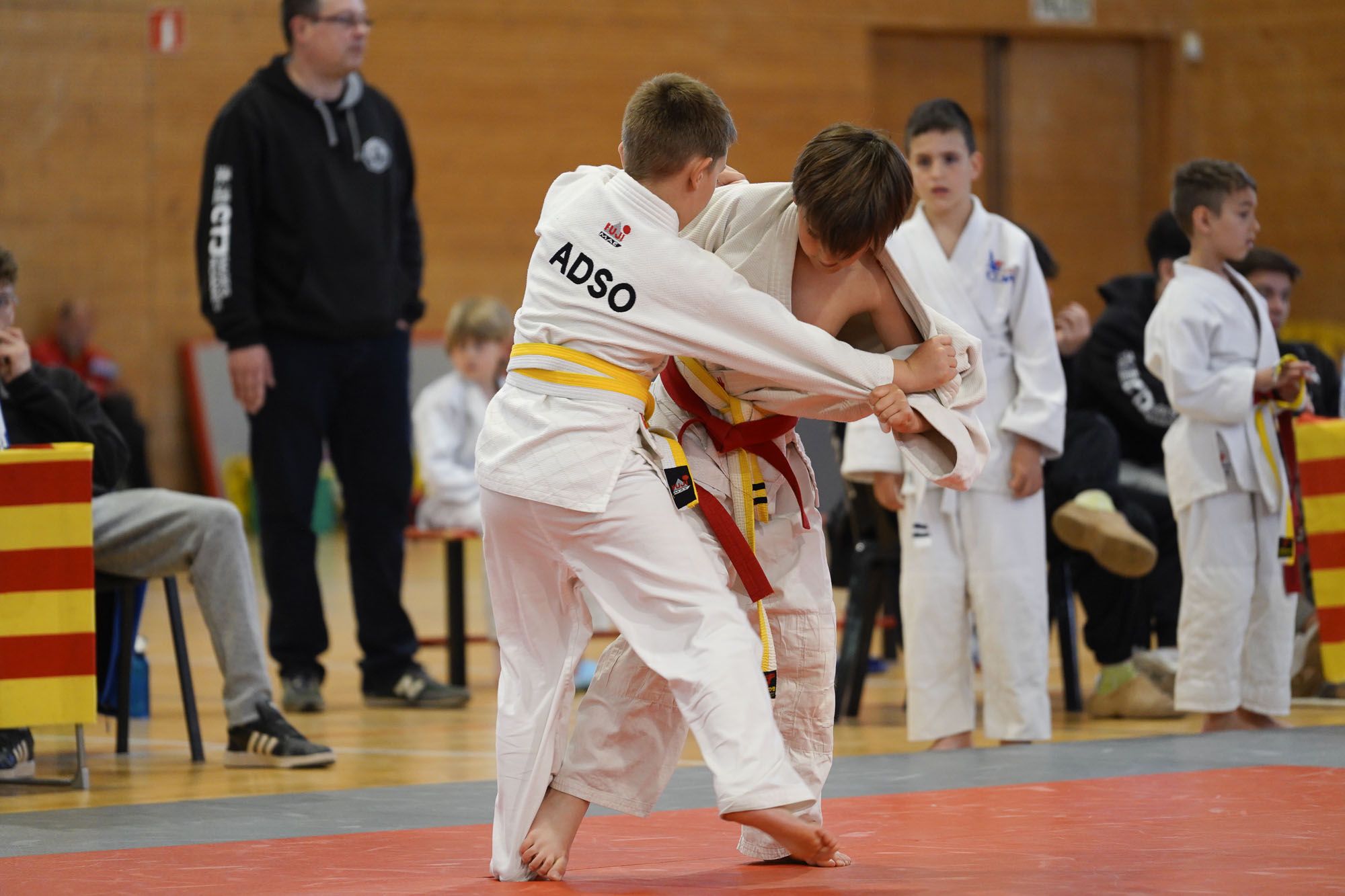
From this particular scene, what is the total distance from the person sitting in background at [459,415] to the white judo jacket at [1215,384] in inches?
90.5

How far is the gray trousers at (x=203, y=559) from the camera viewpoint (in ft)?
12.7

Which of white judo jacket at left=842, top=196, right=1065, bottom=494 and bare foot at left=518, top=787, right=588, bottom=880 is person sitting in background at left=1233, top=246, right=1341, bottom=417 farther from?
bare foot at left=518, top=787, right=588, bottom=880

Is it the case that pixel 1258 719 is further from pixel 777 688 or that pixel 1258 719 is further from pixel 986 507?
pixel 777 688

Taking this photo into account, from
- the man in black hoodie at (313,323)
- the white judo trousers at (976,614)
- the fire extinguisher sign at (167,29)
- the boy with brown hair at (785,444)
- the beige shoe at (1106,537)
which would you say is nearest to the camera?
the boy with brown hair at (785,444)

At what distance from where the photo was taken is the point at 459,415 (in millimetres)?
5883

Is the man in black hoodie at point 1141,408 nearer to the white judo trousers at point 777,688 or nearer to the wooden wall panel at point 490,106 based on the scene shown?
the white judo trousers at point 777,688

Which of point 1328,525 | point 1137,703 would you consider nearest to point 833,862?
point 1328,525

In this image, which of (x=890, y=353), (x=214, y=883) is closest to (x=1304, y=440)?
(x=890, y=353)

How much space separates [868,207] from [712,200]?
342mm

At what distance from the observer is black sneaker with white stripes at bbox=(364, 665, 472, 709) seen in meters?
4.98

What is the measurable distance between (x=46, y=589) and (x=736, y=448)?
4.96ft

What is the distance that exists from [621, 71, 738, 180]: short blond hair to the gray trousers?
1747 millimetres

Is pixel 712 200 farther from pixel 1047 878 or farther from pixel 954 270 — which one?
pixel 954 270

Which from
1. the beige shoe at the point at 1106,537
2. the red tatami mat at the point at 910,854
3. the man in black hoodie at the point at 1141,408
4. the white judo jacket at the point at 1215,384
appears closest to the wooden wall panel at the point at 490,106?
the man in black hoodie at the point at 1141,408
